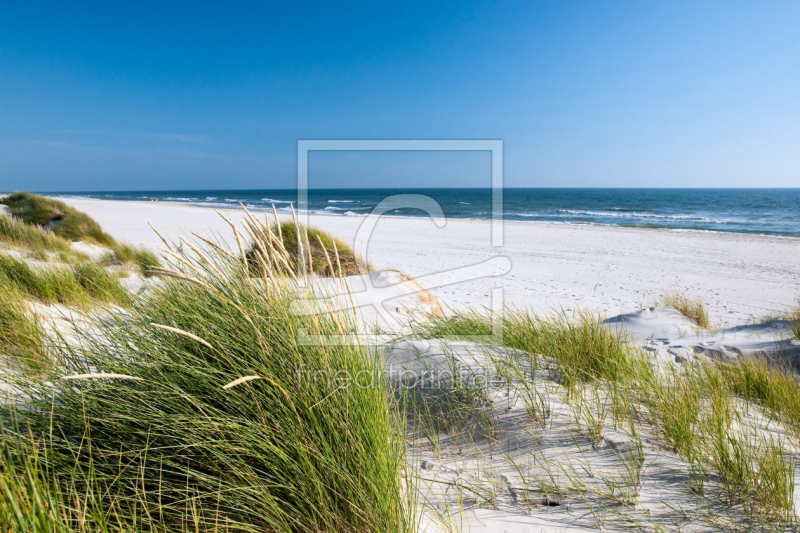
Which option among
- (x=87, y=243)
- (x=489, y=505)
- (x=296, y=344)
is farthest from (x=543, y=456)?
(x=87, y=243)

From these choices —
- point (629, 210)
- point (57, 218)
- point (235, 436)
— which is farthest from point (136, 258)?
point (629, 210)

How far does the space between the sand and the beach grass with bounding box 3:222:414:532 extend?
3.28m

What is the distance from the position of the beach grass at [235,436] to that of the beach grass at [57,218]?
1171 centimetres

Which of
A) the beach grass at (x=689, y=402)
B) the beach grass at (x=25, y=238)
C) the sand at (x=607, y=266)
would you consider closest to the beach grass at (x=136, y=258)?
the sand at (x=607, y=266)

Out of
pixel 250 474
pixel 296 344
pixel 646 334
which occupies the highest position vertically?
pixel 296 344

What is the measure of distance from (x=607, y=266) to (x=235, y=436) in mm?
12388

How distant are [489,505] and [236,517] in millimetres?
1031

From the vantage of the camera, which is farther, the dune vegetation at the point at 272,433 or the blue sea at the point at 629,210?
the blue sea at the point at 629,210

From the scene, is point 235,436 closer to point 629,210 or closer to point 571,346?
point 571,346

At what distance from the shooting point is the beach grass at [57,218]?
11422 mm

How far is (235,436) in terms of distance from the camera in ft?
4.77

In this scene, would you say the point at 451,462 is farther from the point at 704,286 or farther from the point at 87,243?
the point at 87,243

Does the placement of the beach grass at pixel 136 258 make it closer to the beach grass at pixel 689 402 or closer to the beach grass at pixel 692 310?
the beach grass at pixel 689 402

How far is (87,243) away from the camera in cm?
1055
